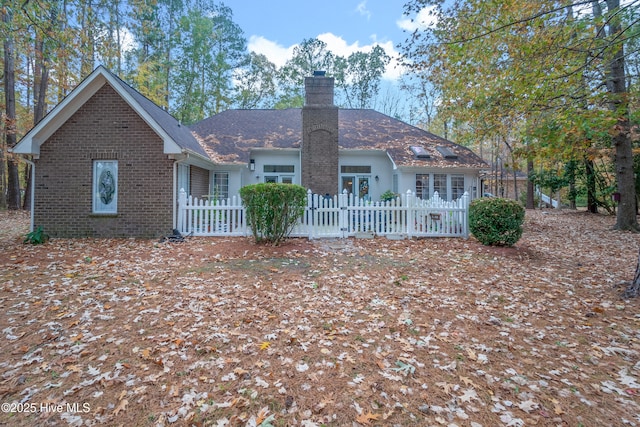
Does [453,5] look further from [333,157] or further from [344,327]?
[344,327]

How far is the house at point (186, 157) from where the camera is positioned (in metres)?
9.31

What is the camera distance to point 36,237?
8.45 meters

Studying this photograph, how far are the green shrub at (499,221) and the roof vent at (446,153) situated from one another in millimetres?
7608

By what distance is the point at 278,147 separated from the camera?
15.1 m

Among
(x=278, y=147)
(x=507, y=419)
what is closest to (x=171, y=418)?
(x=507, y=419)

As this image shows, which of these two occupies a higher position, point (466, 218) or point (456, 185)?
point (456, 185)

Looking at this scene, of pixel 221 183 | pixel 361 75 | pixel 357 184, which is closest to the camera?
pixel 221 183

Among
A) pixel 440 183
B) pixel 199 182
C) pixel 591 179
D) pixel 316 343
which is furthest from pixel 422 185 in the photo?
pixel 316 343

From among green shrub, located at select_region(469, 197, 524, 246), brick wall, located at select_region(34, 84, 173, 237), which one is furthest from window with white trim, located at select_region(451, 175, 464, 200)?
brick wall, located at select_region(34, 84, 173, 237)

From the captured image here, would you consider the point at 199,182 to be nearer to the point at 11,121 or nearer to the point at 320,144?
the point at 320,144

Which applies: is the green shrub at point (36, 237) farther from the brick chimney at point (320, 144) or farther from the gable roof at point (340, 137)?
the brick chimney at point (320, 144)

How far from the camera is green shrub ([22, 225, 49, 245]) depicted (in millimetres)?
8355

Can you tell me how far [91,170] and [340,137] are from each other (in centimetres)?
1086

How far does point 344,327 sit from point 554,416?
209 centimetres
